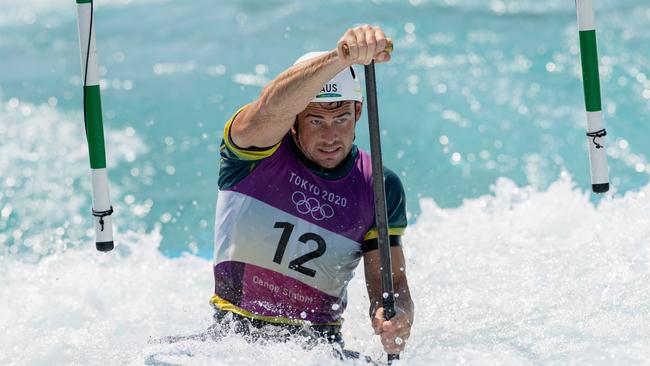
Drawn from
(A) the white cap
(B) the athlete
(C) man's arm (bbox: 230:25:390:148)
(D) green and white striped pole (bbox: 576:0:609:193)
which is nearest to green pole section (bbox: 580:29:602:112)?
(D) green and white striped pole (bbox: 576:0:609:193)

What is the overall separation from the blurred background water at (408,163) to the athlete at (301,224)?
0.28m

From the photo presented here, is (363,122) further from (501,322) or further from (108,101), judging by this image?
(501,322)

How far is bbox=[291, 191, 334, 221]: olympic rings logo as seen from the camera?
3.76 meters

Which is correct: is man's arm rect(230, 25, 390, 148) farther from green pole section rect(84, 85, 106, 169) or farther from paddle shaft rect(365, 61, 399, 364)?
green pole section rect(84, 85, 106, 169)

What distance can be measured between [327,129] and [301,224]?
1.14ft

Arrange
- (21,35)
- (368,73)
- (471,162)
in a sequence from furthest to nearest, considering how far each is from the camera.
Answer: (21,35), (471,162), (368,73)

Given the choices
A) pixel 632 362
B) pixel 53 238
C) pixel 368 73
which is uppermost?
pixel 368 73

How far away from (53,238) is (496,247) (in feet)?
9.17

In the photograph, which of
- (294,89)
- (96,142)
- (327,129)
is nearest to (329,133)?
(327,129)

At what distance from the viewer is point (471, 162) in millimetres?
7910

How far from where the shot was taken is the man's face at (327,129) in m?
3.63

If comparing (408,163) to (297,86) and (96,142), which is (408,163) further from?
(297,86)

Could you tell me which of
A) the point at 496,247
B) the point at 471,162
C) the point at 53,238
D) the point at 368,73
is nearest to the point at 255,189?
the point at 368,73

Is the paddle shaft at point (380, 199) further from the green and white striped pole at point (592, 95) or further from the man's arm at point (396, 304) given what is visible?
the green and white striped pole at point (592, 95)
